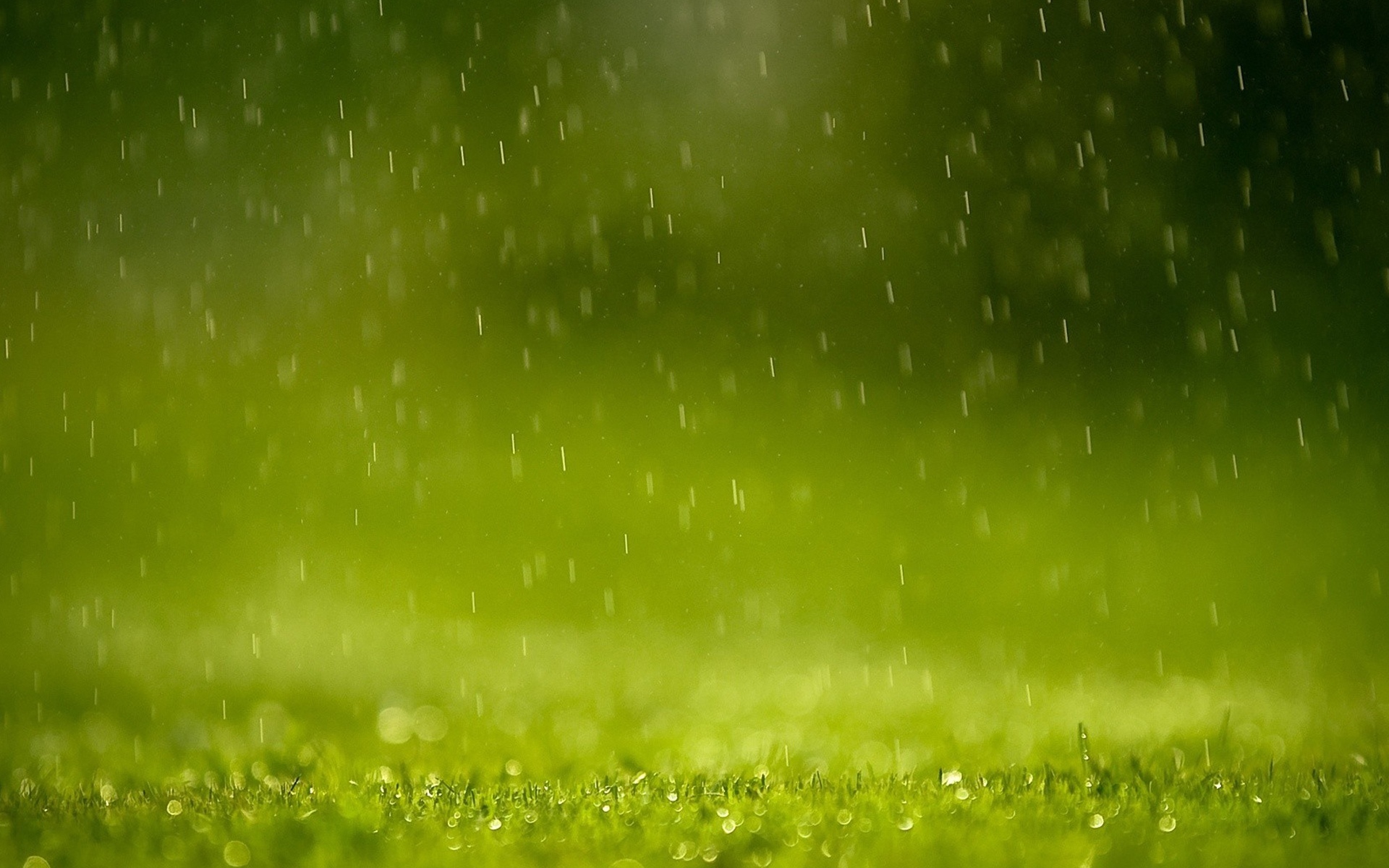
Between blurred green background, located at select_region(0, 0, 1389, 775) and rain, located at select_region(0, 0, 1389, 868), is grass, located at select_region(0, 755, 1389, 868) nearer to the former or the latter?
rain, located at select_region(0, 0, 1389, 868)

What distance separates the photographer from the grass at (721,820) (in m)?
3.10

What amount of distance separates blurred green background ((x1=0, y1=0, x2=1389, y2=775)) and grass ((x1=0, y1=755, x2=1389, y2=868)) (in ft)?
11.1

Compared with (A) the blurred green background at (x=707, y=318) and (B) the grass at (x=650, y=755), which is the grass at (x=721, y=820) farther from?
(A) the blurred green background at (x=707, y=318)

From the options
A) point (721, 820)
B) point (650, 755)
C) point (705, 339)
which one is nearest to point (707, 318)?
point (705, 339)

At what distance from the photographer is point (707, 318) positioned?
9211mm

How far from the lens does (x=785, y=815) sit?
3.35m

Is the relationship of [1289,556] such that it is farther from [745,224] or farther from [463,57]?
[463,57]

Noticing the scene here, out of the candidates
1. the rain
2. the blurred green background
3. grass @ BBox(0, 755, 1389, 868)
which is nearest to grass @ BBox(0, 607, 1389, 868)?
grass @ BBox(0, 755, 1389, 868)

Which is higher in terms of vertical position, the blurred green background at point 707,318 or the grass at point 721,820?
the blurred green background at point 707,318

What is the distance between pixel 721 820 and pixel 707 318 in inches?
244

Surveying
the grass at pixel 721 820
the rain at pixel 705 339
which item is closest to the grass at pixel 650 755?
the grass at pixel 721 820

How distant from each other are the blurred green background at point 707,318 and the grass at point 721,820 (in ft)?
11.1

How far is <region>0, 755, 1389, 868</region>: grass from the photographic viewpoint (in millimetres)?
3104

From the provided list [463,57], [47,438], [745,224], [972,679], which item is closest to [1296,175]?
[745,224]
